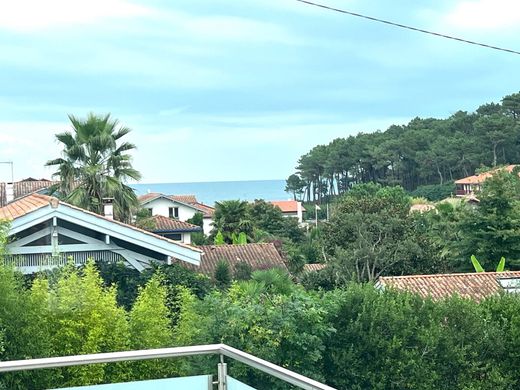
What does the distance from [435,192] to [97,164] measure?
215 ft

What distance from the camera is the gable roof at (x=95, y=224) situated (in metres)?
10.8

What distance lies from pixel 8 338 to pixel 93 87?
1257cm

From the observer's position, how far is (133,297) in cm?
1097

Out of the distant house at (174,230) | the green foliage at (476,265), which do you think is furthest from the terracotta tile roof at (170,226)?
the green foliage at (476,265)

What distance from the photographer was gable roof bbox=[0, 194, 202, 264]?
1081 centimetres

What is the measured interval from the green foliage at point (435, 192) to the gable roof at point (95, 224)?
65.8 m

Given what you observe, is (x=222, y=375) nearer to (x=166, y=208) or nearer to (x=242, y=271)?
(x=242, y=271)

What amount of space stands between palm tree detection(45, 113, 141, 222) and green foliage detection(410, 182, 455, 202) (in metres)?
62.7

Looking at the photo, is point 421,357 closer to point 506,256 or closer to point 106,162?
point 106,162

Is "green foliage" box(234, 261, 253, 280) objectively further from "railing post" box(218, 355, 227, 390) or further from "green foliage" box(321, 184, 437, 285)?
"railing post" box(218, 355, 227, 390)

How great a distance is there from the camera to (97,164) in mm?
15305

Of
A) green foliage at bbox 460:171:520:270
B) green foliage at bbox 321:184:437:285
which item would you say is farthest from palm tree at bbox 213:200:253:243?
green foliage at bbox 460:171:520:270

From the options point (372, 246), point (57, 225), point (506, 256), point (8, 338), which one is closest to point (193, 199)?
point (372, 246)

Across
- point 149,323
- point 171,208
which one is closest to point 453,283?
point 149,323
